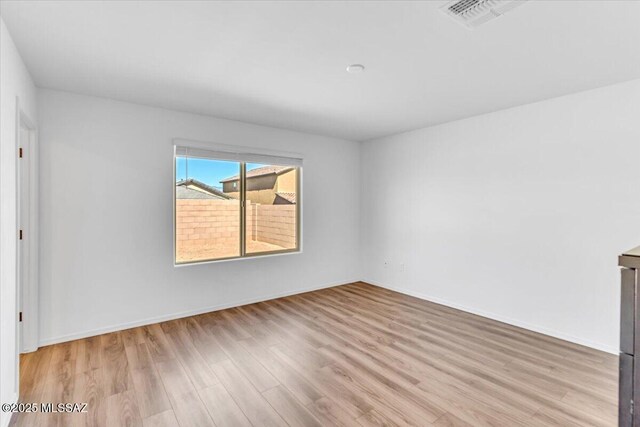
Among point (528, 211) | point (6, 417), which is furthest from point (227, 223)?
point (528, 211)

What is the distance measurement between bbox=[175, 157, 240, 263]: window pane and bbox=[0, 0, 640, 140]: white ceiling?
81 centimetres

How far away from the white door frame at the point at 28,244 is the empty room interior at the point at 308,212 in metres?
0.02

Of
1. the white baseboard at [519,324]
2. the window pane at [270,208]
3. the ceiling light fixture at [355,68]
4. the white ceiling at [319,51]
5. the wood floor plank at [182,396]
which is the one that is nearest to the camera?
the white ceiling at [319,51]

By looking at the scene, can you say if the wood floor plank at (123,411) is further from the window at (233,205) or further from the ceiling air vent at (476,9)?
the ceiling air vent at (476,9)

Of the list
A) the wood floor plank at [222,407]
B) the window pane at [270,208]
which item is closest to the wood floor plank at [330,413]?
the wood floor plank at [222,407]

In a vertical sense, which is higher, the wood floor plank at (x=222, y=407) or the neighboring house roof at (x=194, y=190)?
the neighboring house roof at (x=194, y=190)

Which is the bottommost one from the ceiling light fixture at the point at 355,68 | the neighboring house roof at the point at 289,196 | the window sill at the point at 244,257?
the window sill at the point at 244,257

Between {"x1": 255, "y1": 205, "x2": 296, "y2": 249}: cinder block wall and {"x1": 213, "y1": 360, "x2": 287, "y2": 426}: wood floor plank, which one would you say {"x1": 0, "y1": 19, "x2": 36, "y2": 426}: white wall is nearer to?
{"x1": 213, "y1": 360, "x2": 287, "y2": 426}: wood floor plank

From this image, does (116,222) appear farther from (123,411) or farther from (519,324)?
(519,324)

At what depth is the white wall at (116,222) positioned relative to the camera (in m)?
3.06

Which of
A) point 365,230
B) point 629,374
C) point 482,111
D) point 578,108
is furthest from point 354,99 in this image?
point 629,374

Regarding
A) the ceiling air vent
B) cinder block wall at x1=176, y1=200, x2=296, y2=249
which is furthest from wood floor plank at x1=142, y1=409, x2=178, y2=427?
the ceiling air vent

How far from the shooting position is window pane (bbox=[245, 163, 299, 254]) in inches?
174

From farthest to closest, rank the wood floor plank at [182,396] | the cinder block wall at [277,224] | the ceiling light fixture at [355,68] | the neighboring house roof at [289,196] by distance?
the neighboring house roof at [289,196] < the cinder block wall at [277,224] < the ceiling light fixture at [355,68] < the wood floor plank at [182,396]
